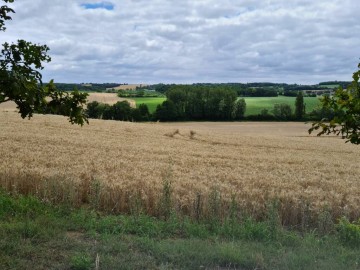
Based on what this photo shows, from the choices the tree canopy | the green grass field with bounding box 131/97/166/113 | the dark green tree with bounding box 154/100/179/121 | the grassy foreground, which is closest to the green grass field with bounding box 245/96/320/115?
the dark green tree with bounding box 154/100/179/121

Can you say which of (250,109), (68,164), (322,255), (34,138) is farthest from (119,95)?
(322,255)

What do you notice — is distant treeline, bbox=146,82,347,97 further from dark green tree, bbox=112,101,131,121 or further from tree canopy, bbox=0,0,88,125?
tree canopy, bbox=0,0,88,125

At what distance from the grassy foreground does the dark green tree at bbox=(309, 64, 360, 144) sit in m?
2.74

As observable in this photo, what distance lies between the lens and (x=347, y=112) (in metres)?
4.04

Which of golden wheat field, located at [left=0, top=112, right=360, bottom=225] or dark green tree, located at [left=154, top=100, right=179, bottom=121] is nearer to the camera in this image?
golden wheat field, located at [left=0, top=112, right=360, bottom=225]

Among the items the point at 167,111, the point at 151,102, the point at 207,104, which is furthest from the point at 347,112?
the point at 151,102

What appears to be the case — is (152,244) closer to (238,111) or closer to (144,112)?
(144,112)

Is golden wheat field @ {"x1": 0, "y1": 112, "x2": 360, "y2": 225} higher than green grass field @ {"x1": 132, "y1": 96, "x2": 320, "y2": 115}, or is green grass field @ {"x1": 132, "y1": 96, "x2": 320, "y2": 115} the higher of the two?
green grass field @ {"x1": 132, "y1": 96, "x2": 320, "y2": 115}

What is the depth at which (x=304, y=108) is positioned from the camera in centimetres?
8081

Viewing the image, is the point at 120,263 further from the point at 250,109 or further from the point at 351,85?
the point at 250,109

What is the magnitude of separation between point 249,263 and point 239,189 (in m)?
8.00

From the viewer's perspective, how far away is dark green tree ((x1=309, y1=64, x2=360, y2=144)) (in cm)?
399

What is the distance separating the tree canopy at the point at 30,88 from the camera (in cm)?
463

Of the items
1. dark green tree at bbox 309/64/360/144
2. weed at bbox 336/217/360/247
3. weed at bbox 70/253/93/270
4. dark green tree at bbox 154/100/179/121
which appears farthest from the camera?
dark green tree at bbox 154/100/179/121
